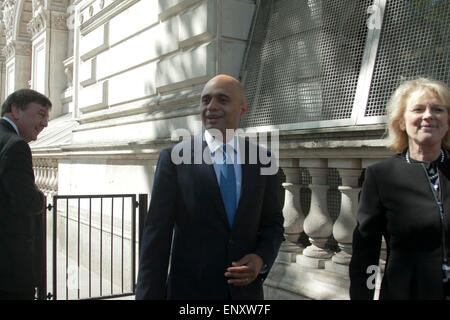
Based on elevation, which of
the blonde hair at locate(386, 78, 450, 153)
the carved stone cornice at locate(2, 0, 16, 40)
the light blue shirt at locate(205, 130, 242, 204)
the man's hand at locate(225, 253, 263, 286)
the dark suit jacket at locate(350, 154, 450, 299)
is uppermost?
the carved stone cornice at locate(2, 0, 16, 40)

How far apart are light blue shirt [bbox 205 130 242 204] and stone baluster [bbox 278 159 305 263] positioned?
1834 mm

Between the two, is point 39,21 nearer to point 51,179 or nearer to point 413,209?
point 51,179

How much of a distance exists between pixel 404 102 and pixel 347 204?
59.5 inches

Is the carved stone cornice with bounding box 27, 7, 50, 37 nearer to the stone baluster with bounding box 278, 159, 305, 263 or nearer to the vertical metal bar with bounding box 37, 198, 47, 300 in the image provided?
the vertical metal bar with bounding box 37, 198, 47, 300

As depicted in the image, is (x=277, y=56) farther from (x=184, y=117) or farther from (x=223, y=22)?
(x=184, y=117)

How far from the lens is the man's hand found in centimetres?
204

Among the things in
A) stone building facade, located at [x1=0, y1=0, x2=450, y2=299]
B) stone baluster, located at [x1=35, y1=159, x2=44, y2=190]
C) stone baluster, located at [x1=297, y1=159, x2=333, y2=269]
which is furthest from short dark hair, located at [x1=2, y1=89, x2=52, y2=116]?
stone baluster, located at [x1=35, y1=159, x2=44, y2=190]

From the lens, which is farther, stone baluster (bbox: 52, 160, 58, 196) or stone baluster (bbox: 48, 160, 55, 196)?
stone baluster (bbox: 48, 160, 55, 196)

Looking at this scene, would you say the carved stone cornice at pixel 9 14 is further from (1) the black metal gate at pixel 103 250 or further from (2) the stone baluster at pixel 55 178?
(1) the black metal gate at pixel 103 250

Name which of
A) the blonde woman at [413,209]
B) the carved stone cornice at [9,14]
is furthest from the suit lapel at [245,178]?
the carved stone cornice at [9,14]

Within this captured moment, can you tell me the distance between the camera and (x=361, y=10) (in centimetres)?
401

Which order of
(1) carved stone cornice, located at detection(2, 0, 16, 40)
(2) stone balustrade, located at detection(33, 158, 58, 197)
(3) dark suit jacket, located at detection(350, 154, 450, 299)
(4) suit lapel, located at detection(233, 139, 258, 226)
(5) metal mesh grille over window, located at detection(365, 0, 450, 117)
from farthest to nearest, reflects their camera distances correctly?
(1) carved stone cornice, located at detection(2, 0, 16, 40) → (2) stone balustrade, located at detection(33, 158, 58, 197) → (5) metal mesh grille over window, located at detection(365, 0, 450, 117) → (4) suit lapel, located at detection(233, 139, 258, 226) → (3) dark suit jacket, located at detection(350, 154, 450, 299)

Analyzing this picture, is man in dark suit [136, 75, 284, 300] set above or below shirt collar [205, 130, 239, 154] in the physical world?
below

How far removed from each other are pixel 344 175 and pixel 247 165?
152 cm
